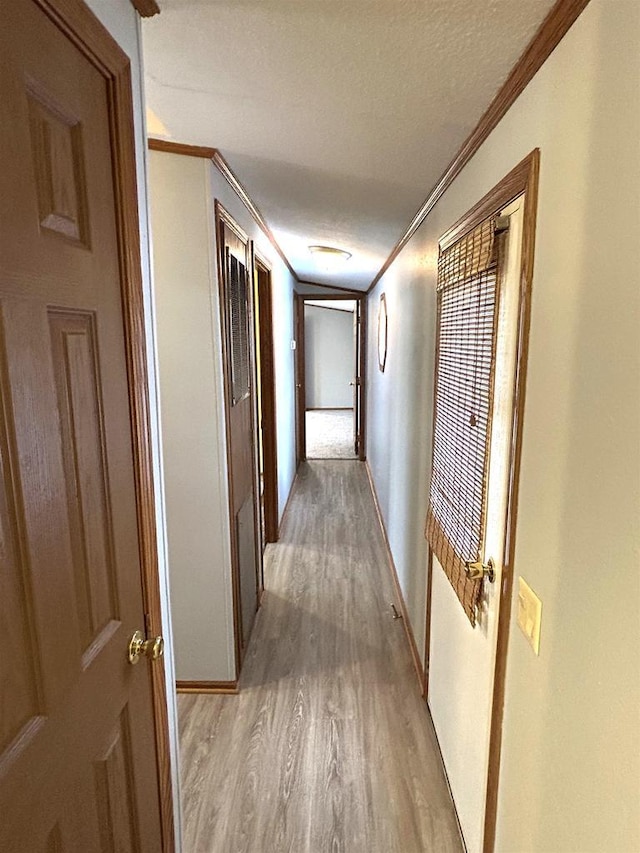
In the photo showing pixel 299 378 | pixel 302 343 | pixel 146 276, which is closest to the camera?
pixel 146 276

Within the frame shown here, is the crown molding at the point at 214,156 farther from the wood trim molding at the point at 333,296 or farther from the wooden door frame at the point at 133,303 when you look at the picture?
the wood trim molding at the point at 333,296

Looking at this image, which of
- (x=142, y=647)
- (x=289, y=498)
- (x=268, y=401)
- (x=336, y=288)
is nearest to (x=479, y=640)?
(x=142, y=647)

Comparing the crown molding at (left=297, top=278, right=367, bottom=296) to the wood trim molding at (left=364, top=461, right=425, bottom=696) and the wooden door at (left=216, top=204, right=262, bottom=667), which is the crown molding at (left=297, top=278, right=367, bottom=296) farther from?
the wooden door at (left=216, top=204, right=262, bottom=667)

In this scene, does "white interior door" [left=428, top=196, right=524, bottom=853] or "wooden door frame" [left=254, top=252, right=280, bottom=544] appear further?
"wooden door frame" [left=254, top=252, right=280, bottom=544]

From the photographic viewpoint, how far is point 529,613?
3.61 ft

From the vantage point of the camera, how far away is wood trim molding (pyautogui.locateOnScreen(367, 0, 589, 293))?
915mm

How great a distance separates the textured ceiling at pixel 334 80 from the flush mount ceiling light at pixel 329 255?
1547mm

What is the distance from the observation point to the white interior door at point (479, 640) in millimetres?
1235

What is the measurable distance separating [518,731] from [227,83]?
1780mm

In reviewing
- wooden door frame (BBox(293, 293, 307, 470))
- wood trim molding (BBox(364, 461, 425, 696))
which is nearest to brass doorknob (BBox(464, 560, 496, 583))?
wood trim molding (BBox(364, 461, 425, 696))

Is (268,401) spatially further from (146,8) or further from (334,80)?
(146,8)

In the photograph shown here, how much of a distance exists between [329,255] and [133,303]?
305 cm

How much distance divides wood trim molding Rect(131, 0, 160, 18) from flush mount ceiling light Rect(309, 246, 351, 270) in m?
2.66

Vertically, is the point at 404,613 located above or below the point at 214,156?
below
